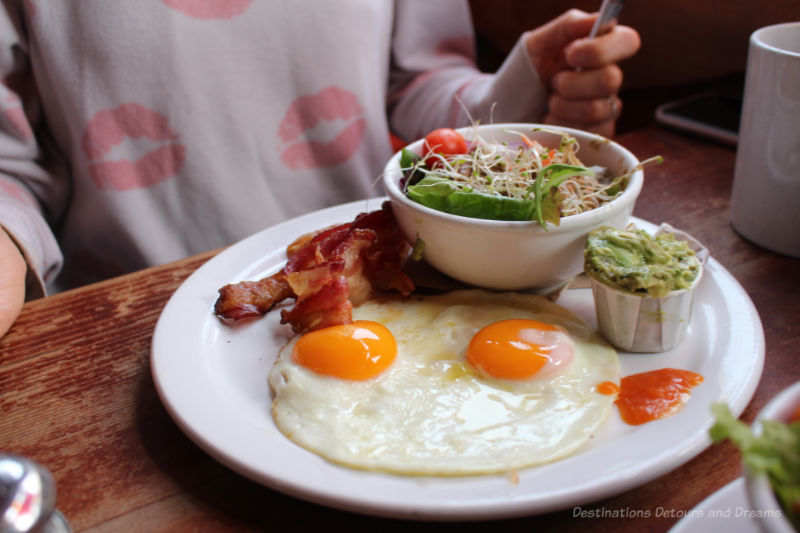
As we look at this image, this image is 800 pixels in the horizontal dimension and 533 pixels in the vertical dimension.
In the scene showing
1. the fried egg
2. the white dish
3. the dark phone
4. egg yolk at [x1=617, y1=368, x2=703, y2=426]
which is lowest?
the dark phone

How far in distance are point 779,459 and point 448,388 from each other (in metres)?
0.56

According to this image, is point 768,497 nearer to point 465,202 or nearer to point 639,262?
point 639,262

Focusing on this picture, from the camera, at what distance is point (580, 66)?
2096mm

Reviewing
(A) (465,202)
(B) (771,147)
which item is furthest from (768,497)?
(B) (771,147)

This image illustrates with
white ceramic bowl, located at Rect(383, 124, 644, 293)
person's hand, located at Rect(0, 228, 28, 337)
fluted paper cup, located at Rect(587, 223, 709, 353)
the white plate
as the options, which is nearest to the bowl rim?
white ceramic bowl, located at Rect(383, 124, 644, 293)

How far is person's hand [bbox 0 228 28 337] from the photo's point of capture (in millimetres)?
1396

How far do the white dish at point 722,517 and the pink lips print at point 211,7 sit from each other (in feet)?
6.46

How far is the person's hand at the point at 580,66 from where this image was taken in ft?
6.78

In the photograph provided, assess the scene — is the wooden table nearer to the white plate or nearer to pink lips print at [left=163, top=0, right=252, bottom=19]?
the white plate

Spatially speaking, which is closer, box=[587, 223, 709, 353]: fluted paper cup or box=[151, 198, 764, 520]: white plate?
box=[151, 198, 764, 520]: white plate

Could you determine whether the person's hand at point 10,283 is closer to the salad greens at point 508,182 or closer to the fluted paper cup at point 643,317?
the salad greens at point 508,182

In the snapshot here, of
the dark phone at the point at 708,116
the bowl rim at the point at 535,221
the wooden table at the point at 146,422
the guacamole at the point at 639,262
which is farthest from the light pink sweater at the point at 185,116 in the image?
the guacamole at the point at 639,262

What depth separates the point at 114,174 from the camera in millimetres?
1989

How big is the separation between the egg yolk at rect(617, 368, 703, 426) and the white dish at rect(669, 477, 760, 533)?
20 cm
